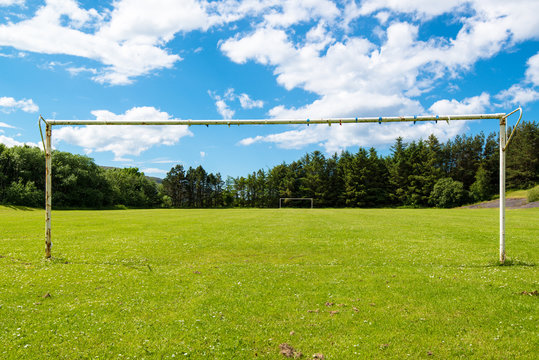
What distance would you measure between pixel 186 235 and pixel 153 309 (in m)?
13.0

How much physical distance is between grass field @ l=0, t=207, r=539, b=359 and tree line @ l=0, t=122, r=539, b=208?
76.1 meters

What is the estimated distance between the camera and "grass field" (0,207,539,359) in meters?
5.91

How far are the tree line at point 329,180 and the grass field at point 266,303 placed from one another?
7607 cm

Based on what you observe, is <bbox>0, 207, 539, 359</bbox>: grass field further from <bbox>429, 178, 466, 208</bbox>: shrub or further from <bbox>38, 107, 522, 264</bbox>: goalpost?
<bbox>429, 178, 466, 208</bbox>: shrub

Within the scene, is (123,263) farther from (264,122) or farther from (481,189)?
(481,189)

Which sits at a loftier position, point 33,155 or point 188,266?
point 33,155

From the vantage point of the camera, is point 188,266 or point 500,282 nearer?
point 500,282

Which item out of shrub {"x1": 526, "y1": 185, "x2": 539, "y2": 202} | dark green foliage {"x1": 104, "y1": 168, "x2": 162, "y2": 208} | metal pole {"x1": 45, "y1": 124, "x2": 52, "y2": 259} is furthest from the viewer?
→ dark green foliage {"x1": 104, "y1": 168, "x2": 162, "y2": 208}

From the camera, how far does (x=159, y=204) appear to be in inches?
4924

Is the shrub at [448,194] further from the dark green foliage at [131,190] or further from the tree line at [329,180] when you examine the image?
the dark green foliage at [131,190]

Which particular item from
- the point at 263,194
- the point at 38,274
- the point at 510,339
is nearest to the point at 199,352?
the point at 510,339

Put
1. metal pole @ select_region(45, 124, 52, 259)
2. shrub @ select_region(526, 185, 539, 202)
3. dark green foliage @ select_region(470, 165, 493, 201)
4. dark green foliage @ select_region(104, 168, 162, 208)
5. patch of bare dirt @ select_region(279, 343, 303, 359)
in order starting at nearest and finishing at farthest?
patch of bare dirt @ select_region(279, 343, 303, 359), metal pole @ select_region(45, 124, 52, 259), shrub @ select_region(526, 185, 539, 202), dark green foliage @ select_region(470, 165, 493, 201), dark green foliage @ select_region(104, 168, 162, 208)

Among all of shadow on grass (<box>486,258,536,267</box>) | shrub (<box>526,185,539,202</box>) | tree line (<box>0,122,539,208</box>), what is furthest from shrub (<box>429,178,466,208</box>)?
shadow on grass (<box>486,258,536,267</box>)

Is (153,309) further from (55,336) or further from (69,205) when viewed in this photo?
(69,205)
